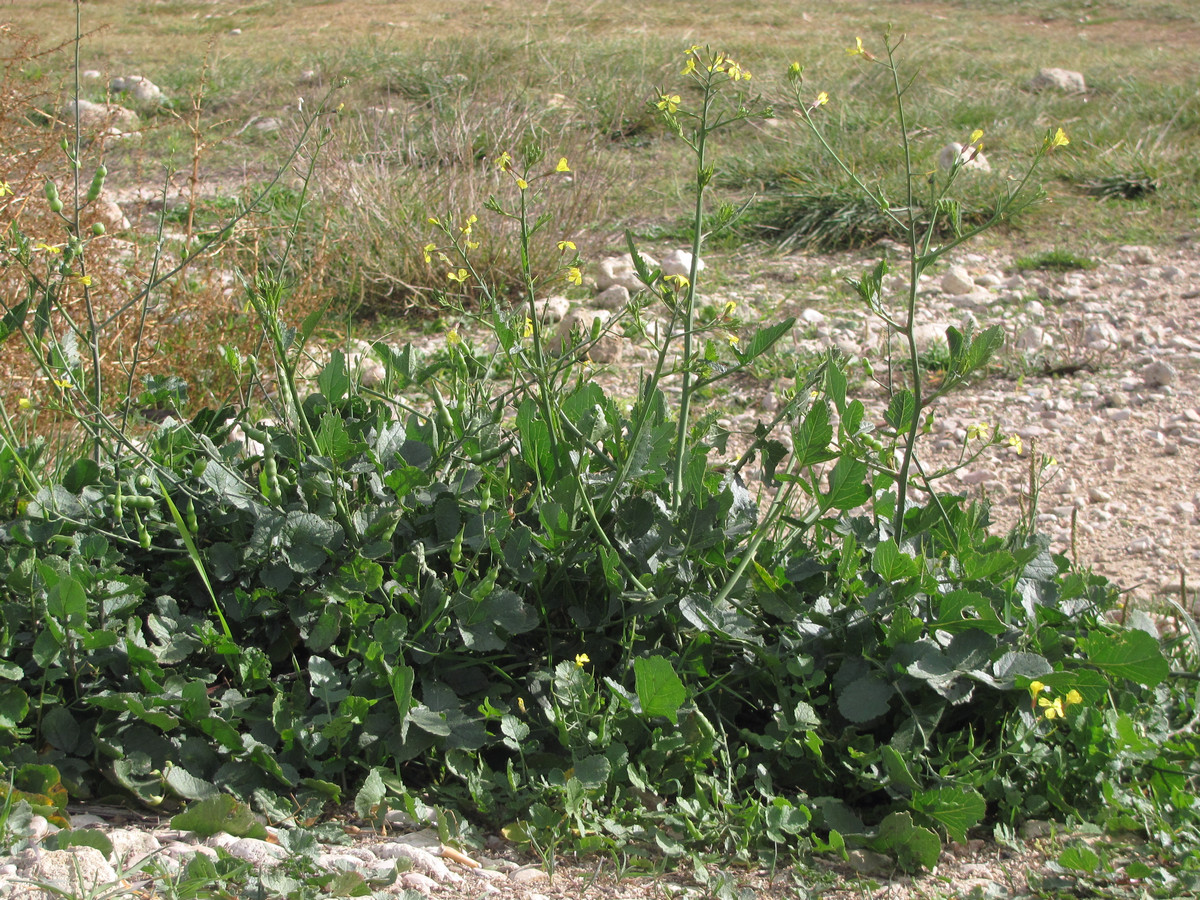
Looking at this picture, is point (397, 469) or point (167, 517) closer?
point (397, 469)

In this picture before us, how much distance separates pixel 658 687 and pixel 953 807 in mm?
480

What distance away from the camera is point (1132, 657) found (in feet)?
5.32

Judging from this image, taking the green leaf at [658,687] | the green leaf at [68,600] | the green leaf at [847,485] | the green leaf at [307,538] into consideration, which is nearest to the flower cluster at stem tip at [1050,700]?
the green leaf at [847,485]

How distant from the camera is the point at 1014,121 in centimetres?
689

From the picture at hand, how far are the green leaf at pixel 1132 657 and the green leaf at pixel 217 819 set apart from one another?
1.33 metres

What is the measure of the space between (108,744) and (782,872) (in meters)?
1.04

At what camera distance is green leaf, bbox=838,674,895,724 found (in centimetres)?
161

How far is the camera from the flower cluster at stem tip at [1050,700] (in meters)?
1.53

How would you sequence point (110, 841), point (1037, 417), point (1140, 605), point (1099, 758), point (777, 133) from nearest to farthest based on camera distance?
point (110, 841) < point (1099, 758) < point (1140, 605) < point (1037, 417) < point (777, 133)

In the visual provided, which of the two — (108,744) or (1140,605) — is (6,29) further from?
(1140,605)

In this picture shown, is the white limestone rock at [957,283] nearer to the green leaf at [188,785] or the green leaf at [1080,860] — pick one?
the green leaf at [1080,860]

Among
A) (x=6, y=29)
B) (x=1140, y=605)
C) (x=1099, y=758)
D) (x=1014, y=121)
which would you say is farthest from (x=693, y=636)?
(x=1014, y=121)

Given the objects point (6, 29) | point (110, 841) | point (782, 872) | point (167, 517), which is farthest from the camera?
point (6, 29)

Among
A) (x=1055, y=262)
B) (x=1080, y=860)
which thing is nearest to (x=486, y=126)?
(x=1055, y=262)
